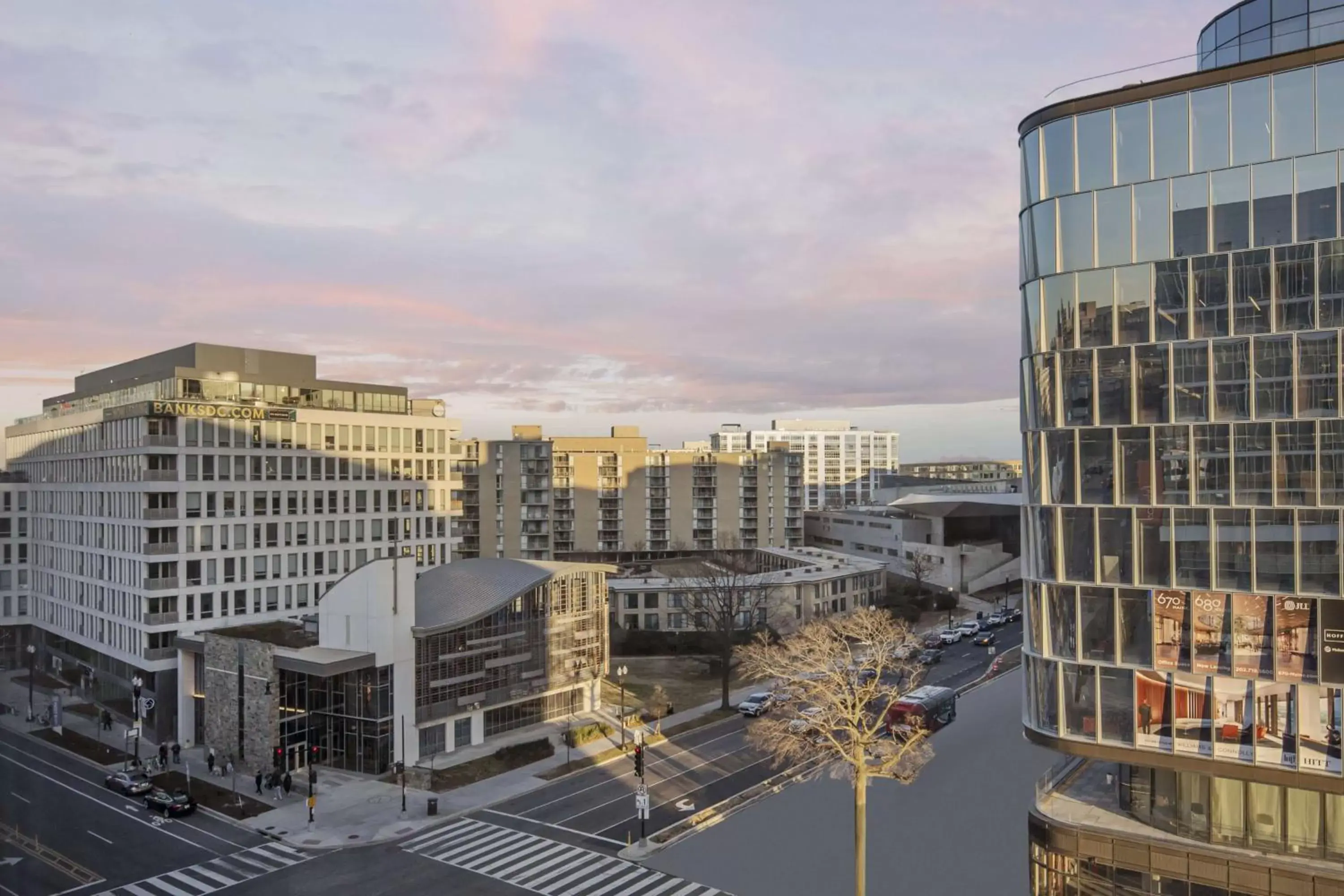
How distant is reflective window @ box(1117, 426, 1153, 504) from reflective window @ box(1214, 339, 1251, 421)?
208 centimetres

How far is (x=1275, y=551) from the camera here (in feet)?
90.1

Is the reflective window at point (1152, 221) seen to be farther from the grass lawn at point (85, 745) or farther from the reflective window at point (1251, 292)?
the grass lawn at point (85, 745)

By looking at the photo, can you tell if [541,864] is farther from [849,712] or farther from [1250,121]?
[1250,121]

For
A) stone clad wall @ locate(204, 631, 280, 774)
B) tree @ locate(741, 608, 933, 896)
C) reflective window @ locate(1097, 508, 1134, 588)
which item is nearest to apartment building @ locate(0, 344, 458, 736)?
stone clad wall @ locate(204, 631, 280, 774)

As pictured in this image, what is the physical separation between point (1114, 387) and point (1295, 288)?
544 centimetres

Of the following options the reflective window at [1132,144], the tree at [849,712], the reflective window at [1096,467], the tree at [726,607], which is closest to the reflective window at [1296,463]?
the reflective window at [1096,467]

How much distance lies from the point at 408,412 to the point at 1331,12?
71.1 metres

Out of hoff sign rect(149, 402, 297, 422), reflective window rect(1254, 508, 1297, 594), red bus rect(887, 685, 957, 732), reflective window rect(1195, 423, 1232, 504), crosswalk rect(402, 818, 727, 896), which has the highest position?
hoff sign rect(149, 402, 297, 422)

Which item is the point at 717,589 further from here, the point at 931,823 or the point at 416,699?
the point at 931,823

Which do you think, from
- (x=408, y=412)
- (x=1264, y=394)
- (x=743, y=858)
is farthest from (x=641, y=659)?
(x=1264, y=394)

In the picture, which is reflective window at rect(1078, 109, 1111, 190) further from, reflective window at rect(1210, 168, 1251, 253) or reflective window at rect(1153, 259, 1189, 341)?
reflective window at rect(1153, 259, 1189, 341)

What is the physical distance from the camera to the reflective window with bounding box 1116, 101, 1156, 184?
97.2 feet

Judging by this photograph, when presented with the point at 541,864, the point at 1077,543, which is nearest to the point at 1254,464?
the point at 1077,543

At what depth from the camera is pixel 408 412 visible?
84438mm
